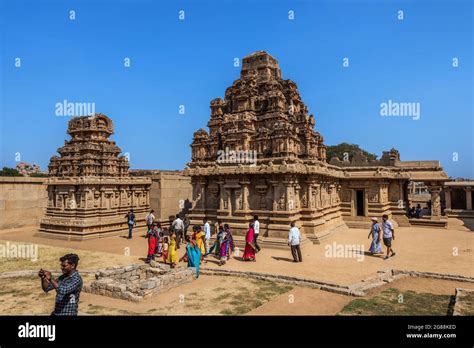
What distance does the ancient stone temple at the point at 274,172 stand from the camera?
56.3 feet

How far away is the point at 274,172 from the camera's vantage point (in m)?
16.5

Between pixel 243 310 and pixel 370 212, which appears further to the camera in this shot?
pixel 370 212

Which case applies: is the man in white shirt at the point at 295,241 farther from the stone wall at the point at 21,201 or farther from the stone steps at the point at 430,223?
the stone wall at the point at 21,201

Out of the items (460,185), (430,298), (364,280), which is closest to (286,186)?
(364,280)

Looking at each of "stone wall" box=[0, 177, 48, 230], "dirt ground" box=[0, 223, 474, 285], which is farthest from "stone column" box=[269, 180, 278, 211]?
"stone wall" box=[0, 177, 48, 230]

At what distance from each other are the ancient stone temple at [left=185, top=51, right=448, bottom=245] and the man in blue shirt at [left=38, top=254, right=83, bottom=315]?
1222 centimetres

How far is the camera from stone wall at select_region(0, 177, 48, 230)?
24109 mm

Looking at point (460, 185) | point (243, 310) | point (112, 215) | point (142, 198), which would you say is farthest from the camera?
point (460, 185)

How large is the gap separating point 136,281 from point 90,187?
12.6 meters

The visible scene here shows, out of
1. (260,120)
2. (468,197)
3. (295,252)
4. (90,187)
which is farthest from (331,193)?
(468,197)

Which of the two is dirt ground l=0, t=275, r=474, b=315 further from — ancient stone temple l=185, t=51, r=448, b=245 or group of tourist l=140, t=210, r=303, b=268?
ancient stone temple l=185, t=51, r=448, b=245

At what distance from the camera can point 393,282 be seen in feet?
33.4
